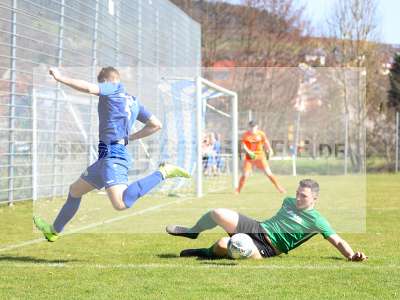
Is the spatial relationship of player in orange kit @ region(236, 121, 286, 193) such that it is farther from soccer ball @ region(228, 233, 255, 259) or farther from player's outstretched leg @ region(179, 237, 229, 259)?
soccer ball @ region(228, 233, 255, 259)

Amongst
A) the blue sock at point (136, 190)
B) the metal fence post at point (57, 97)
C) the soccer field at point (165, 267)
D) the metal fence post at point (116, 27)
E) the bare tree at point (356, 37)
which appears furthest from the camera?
the bare tree at point (356, 37)

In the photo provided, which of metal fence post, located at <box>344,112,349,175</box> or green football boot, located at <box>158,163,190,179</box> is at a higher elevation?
metal fence post, located at <box>344,112,349,175</box>

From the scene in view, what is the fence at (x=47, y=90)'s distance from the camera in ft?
52.5

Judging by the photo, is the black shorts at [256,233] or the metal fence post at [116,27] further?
the metal fence post at [116,27]

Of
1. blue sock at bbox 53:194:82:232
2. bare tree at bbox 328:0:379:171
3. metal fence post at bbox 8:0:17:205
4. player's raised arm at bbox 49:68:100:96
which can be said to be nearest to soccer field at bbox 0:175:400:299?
blue sock at bbox 53:194:82:232

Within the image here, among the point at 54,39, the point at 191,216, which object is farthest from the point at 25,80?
the point at 191,216

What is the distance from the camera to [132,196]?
26.2 ft

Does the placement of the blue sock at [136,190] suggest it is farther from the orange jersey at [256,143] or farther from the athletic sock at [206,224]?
the orange jersey at [256,143]

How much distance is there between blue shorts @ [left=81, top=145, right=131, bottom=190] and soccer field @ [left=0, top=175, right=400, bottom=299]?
81 centimetres

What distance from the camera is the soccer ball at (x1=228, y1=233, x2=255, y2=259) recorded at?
8.02 metres

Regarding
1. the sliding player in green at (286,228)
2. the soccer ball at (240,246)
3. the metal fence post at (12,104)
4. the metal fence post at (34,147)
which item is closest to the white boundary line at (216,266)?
the soccer ball at (240,246)

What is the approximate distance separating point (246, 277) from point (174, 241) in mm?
2935

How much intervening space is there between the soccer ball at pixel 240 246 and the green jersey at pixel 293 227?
249mm

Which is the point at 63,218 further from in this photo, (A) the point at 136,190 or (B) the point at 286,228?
(B) the point at 286,228
